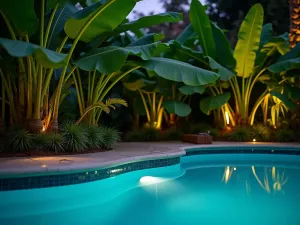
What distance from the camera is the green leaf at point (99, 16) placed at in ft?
17.7

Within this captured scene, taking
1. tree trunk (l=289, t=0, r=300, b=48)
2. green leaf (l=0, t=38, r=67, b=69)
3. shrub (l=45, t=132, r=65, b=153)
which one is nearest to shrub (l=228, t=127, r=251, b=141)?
tree trunk (l=289, t=0, r=300, b=48)

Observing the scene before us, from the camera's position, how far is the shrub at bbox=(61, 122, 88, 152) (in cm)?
621

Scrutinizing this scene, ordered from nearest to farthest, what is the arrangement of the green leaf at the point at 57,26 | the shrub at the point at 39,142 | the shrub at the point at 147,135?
the shrub at the point at 39,142 < the green leaf at the point at 57,26 < the shrub at the point at 147,135

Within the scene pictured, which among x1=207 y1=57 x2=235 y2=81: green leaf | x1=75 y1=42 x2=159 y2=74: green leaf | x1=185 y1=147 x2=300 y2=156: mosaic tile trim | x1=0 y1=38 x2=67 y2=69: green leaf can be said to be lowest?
x1=185 y1=147 x2=300 y2=156: mosaic tile trim

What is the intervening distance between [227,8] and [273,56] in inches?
270

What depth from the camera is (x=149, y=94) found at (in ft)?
37.4

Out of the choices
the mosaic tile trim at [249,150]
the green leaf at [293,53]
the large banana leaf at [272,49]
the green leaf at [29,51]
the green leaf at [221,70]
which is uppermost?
the large banana leaf at [272,49]

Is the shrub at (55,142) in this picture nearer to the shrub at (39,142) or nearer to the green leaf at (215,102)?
the shrub at (39,142)

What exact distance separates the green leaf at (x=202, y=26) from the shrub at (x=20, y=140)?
5.74 meters

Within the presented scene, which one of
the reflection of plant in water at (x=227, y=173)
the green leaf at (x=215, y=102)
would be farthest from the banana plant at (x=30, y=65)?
the green leaf at (x=215, y=102)

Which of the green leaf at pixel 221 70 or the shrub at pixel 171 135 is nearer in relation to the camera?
the green leaf at pixel 221 70

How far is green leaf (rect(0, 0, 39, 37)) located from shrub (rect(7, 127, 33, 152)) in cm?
173

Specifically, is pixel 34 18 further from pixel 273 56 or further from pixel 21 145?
pixel 273 56

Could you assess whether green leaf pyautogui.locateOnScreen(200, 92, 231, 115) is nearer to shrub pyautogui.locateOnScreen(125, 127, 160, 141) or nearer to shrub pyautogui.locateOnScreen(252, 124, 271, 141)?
shrub pyautogui.locateOnScreen(252, 124, 271, 141)
